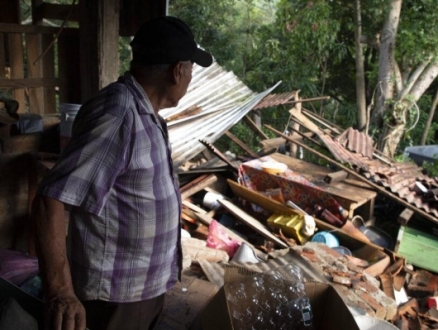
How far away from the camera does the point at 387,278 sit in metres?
4.35

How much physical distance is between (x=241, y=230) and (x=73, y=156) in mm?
4362

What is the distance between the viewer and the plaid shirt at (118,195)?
1.32 m

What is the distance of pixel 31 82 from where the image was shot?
13.9 ft

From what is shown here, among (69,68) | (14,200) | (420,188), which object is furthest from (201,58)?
(420,188)

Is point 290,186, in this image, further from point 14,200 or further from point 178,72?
point 178,72

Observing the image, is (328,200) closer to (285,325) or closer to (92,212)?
(285,325)

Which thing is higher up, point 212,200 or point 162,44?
point 162,44

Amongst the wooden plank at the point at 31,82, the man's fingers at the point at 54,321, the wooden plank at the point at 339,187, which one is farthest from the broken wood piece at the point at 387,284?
the wooden plank at the point at 31,82

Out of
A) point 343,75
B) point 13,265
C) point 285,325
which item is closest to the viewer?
point 285,325

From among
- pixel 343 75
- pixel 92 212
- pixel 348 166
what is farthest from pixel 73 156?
pixel 343 75

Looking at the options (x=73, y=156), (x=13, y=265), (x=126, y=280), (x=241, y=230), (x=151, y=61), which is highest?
(x=151, y=61)

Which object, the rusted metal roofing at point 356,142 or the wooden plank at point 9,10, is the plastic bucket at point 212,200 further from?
the wooden plank at point 9,10

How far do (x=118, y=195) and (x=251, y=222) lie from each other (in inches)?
157

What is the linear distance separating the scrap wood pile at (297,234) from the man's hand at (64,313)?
6.46 feet
